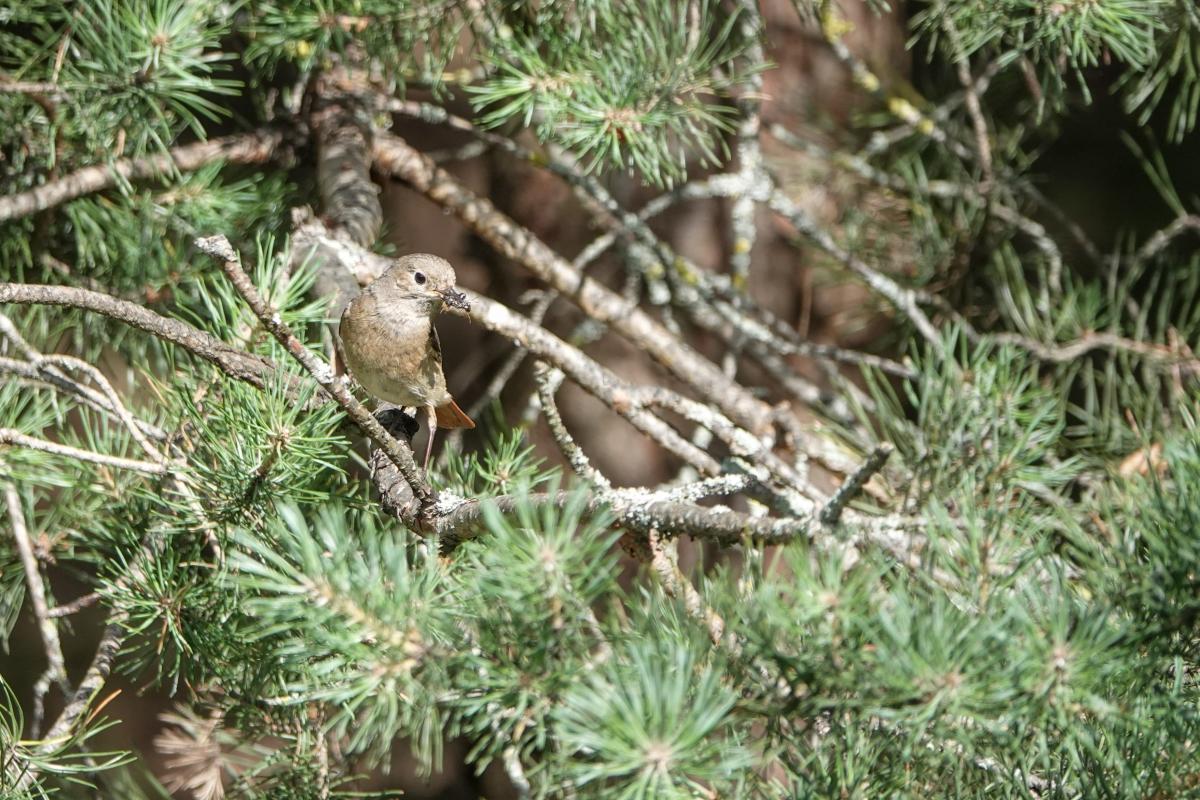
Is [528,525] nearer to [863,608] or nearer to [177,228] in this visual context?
[863,608]

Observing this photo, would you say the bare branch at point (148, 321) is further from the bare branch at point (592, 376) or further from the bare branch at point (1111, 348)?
the bare branch at point (1111, 348)

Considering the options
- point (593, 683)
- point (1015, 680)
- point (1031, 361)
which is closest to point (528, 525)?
point (593, 683)

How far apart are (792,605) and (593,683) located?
8.1 inches

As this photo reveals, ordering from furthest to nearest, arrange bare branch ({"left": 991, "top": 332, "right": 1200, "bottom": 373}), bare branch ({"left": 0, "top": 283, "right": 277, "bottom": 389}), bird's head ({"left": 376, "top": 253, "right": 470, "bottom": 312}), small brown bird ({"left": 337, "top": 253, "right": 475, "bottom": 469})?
bare branch ({"left": 991, "top": 332, "right": 1200, "bottom": 373}), bird's head ({"left": 376, "top": 253, "right": 470, "bottom": 312}), small brown bird ({"left": 337, "top": 253, "right": 475, "bottom": 469}), bare branch ({"left": 0, "top": 283, "right": 277, "bottom": 389})

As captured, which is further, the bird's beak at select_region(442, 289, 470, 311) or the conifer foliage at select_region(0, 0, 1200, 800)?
the bird's beak at select_region(442, 289, 470, 311)

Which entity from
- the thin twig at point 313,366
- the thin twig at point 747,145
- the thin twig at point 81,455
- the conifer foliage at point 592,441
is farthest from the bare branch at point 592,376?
the thin twig at point 81,455

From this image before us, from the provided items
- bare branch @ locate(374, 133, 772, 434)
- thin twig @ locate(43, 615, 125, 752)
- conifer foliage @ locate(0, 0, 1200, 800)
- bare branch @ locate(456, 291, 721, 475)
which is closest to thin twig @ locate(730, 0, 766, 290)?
conifer foliage @ locate(0, 0, 1200, 800)

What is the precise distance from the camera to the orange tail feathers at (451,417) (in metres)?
2.43

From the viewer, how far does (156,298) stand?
2.36 meters

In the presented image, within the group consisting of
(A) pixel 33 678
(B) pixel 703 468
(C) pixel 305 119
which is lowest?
(A) pixel 33 678

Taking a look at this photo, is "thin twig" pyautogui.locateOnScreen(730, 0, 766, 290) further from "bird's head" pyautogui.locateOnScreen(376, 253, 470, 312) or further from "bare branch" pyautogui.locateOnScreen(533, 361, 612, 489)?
"bare branch" pyautogui.locateOnScreen(533, 361, 612, 489)

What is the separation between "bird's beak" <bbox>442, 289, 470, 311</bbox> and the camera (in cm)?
232

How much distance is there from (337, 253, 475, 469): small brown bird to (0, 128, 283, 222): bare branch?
47 cm

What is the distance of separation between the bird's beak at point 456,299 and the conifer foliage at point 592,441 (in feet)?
0.20
